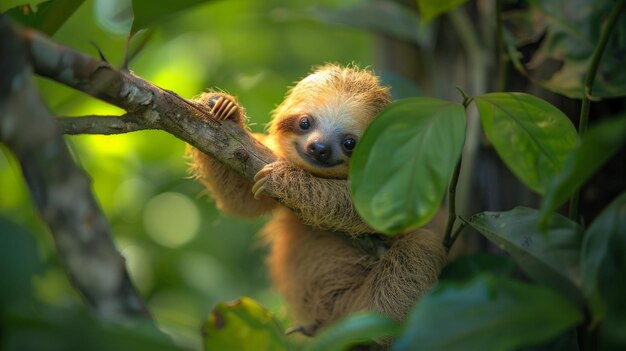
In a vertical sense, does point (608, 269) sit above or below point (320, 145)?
above

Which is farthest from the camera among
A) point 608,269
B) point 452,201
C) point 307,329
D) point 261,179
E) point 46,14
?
point 307,329

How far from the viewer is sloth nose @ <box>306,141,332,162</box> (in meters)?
2.63

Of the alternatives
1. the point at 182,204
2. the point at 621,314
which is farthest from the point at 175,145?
the point at 621,314

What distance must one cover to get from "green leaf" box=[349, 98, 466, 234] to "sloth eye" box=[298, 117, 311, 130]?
1.25m

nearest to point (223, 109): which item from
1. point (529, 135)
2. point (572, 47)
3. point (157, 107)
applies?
point (157, 107)

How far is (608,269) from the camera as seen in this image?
1373mm

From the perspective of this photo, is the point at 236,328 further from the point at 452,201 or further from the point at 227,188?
the point at 227,188

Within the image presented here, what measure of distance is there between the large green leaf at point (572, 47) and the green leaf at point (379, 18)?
2.09 feet

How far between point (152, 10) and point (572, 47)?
5.93ft

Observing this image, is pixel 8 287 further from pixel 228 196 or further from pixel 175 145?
pixel 175 145

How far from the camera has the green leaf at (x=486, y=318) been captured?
1.21m

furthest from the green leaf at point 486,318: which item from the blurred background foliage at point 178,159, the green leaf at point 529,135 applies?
the blurred background foliage at point 178,159

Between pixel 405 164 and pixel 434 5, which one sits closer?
pixel 405 164

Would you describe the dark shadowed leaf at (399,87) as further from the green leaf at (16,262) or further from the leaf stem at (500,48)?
the green leaf at (16,262)
